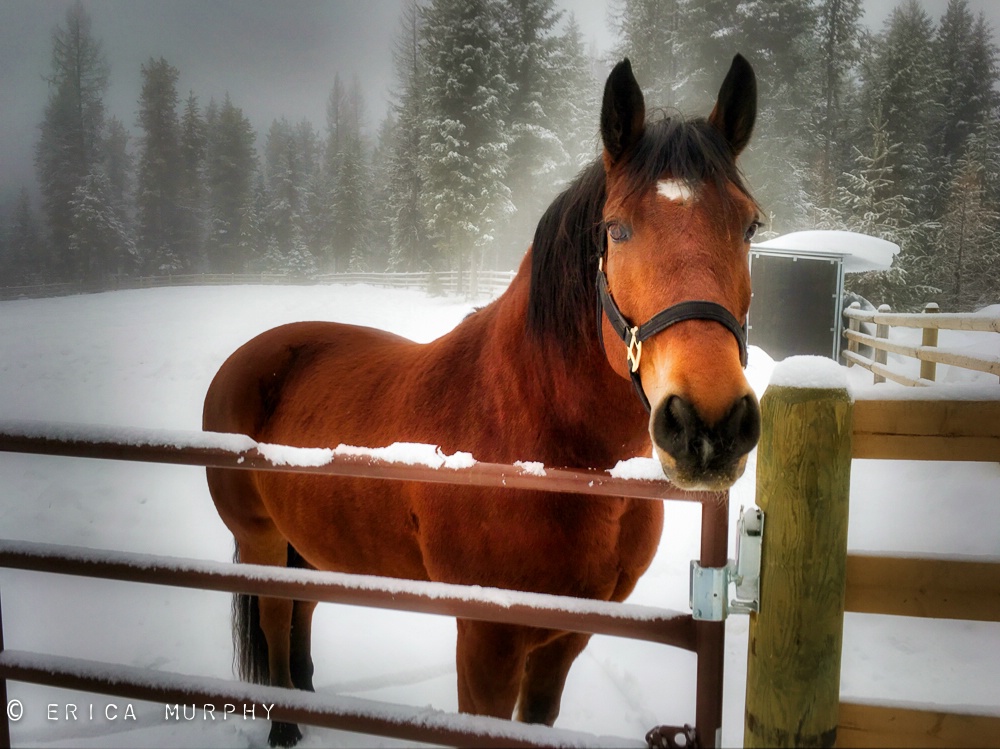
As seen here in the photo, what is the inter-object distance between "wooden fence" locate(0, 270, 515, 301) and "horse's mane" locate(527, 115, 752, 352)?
1501 centimetres

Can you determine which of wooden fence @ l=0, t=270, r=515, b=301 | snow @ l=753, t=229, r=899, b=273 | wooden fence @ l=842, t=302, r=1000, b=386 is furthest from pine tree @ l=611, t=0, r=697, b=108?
wooden fence @ l=842, t=302, r=1000, b=386

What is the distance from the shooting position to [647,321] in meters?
1.20

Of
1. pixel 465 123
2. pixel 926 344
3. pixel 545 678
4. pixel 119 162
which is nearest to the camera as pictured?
pixel 545 678

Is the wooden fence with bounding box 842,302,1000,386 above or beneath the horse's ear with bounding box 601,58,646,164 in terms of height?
beneath

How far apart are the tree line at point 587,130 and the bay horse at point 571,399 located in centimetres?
1144

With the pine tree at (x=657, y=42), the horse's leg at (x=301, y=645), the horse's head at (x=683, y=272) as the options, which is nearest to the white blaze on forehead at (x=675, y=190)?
the horse's head at (x=683, y=272)

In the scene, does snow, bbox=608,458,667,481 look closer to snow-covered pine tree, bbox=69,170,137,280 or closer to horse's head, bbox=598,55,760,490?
horse's head, bbox=598,55,760,490

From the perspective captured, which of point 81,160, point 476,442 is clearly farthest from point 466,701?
point 81,160

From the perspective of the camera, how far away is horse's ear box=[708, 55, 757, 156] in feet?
4.90

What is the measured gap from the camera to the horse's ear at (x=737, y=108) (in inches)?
58.7

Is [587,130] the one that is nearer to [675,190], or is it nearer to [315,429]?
[315,429]

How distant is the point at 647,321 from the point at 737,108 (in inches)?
31.7

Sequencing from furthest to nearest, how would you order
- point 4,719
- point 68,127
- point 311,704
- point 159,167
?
point 159,167
point 68,127
point 4,719
point 311,704

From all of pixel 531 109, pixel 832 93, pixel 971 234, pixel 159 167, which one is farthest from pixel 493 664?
pixel 159 167
